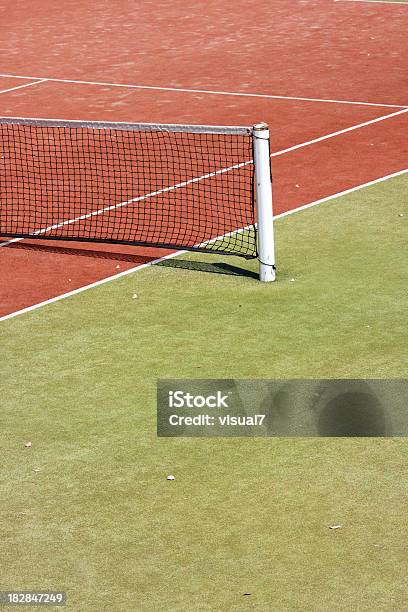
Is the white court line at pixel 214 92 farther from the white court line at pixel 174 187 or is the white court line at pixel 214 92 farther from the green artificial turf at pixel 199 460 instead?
the green artificial turf at pixel 199 460

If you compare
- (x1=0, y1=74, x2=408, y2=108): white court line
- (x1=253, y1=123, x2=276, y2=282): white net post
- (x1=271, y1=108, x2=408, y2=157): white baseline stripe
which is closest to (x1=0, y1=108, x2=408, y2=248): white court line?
(x1=271, y1=108, x2=408, y2=157): white baseline stripe

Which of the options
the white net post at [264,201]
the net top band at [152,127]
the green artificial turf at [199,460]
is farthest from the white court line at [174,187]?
the white net post at [264,201]

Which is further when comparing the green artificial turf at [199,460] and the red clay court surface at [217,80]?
the red clay court surface at [217,80]

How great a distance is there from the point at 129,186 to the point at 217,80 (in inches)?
265

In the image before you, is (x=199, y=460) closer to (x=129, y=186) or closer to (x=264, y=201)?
(x=264, y=201)

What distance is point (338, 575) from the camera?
848cm

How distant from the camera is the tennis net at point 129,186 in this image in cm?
1561

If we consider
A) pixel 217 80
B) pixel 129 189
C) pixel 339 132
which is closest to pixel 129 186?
pixel 129 189

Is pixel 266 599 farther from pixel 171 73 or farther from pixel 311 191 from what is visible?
pixel 171 73

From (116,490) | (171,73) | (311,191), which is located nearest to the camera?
(116,490)

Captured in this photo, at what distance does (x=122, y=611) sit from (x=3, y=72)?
739 inches

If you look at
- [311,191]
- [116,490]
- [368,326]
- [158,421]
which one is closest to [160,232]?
[311,191]

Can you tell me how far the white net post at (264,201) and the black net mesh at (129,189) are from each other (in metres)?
0.93

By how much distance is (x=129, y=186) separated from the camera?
698 inches
